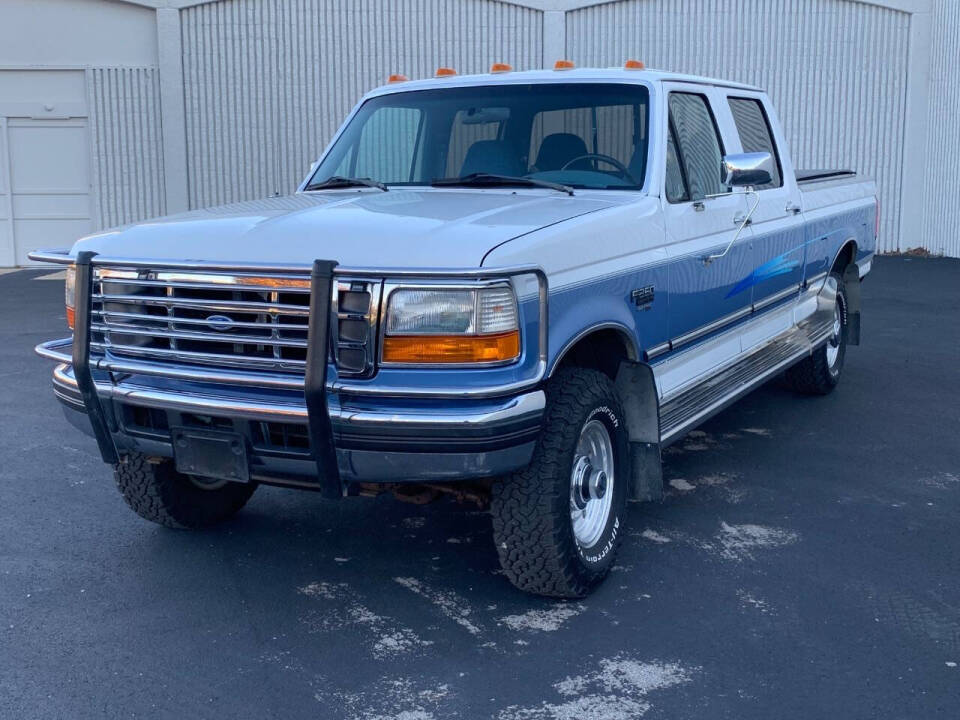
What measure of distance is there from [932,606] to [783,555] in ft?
2.27

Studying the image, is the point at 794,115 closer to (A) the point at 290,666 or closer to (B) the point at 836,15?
(B) the point at 836,15

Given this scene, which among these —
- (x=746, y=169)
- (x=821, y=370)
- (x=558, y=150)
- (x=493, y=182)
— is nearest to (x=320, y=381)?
(x=493, y=182)

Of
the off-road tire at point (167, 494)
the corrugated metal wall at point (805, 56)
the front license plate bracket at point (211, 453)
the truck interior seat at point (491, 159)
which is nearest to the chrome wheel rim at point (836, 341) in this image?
the truck interior seat at point (491, 159)

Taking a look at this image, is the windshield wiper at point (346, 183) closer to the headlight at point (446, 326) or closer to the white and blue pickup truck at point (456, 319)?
the white and blue pickup truck at point (456, 319)

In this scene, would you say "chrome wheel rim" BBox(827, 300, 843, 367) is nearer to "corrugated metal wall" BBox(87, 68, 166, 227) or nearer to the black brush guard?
the black brush guard

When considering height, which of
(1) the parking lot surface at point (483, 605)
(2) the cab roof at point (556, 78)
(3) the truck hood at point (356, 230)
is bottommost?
(1) the parking lot surface at point (483, 605)

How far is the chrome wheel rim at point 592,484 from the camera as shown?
4.28 meters

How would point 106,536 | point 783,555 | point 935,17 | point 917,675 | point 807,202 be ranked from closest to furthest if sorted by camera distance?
point 917,675 → point 783,555 → point 106,536 → point 807,202 → point 935,17

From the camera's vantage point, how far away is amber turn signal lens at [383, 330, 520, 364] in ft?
11.9

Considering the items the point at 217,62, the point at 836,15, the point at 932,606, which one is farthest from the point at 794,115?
the point at 932,606

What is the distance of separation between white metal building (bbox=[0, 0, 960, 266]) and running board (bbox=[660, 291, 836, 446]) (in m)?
11.2

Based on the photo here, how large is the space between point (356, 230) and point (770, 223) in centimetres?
309

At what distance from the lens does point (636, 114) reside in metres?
5.16

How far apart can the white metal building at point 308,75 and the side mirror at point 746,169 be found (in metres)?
13.3
